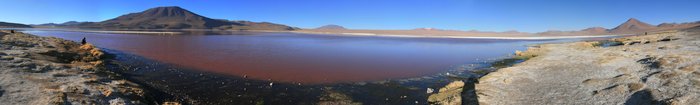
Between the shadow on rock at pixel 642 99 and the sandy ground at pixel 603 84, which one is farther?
the sandy ground at pixel 603 84

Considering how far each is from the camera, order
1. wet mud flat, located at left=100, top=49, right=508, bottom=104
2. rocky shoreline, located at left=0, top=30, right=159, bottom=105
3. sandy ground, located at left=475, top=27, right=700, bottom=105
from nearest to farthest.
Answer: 1. rocky shoreline, located at left=0, top=30, right=159, bottom=105
2. sandy ground, located at left=475, top=27, right=700, bottom=105
3. wet mud flat, located at left=100, top=49, right=508, bottom=104

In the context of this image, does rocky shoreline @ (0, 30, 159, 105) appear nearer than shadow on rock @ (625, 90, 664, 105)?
No

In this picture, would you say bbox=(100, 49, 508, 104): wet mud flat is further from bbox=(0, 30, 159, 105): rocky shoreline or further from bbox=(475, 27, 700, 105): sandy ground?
bbox=(475, 27, 700, 105): sandy ground

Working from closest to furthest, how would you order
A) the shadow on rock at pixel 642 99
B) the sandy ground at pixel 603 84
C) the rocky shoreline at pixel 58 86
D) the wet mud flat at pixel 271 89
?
the shadow on rock at pixel 642 99
the rocky shoreline at pixel 58 86
the sandy ground at pixel 603 84
the wet mud flat at pixel 271 89

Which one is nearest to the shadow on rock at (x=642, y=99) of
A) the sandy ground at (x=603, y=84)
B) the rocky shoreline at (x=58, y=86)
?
the sandy ground at (x=603, y=84)

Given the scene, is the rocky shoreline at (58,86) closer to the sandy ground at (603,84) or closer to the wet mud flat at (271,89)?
the wet mud flat at (271,89)

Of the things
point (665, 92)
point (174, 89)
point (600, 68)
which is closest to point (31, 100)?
point (174, 89)

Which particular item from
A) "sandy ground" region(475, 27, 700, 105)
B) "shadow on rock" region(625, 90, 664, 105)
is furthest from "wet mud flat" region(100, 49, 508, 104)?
"shadow on rock" region(625, 90, 664, 105)

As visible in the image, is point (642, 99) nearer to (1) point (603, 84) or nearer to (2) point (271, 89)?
(1) point (603, 84)

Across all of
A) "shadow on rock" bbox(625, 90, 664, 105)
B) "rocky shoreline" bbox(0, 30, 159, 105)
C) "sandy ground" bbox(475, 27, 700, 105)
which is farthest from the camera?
"sandy ground" bbox(475, 27, 700, 105)

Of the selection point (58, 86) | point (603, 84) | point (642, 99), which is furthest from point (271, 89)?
point (642, 99)
